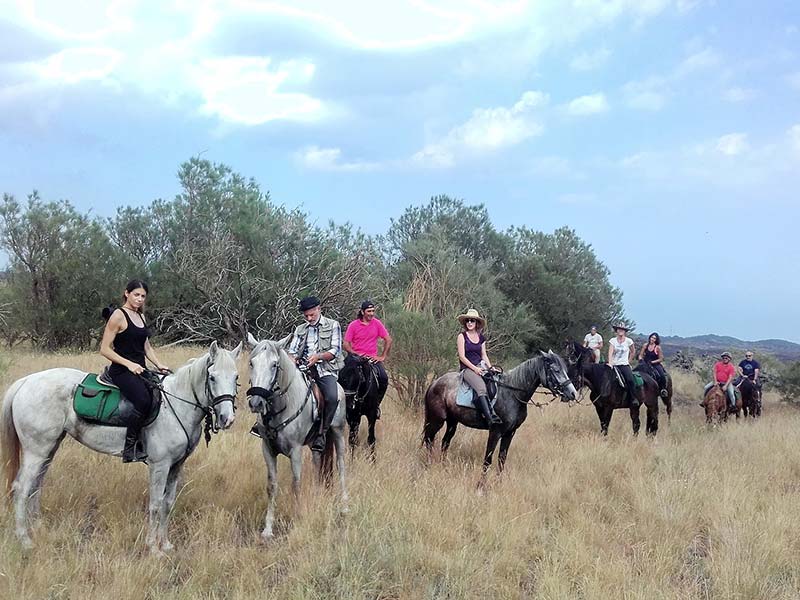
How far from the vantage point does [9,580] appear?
4.05 m

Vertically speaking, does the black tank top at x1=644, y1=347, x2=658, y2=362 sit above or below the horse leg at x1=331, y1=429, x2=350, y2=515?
above

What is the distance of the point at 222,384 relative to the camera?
514cm

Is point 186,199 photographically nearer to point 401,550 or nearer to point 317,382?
point 317,382

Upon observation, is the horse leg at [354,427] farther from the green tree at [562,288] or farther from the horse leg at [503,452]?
the green tree at [562,288]

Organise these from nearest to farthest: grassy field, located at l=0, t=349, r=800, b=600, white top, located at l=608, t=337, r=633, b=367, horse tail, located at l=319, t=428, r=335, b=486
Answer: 1. grassy field, located at l=0, t=349, r=800, b=600
2. horse tail, located at l=319, t=428, r=335, b=486
3. white top, located at l=608, t=337, r=633, b=367

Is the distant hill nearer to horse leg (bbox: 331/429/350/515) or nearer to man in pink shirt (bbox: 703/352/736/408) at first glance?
man in pink shirt (bbox: 703/352/736/408)

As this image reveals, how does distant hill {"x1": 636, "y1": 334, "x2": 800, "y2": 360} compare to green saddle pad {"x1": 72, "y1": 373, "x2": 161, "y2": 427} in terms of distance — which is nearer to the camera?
green saddle pad {"x1": 72, "y1": 373, "x2": 161, "y2": 427}

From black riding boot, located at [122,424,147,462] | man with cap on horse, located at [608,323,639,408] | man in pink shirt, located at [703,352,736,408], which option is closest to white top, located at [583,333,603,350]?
man in pink shirt, located at [703,352,736,408]

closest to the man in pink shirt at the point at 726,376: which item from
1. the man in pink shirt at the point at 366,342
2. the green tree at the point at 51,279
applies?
the man in pink shirt at the point at 366,342

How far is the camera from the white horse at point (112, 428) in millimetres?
5125

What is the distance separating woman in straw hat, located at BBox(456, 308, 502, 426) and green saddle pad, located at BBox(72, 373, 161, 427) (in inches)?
168

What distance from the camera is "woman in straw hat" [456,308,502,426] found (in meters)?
7.61

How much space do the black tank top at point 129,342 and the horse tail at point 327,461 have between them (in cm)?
247

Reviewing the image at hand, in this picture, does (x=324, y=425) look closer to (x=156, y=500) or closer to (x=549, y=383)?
(x=156, y=500)
